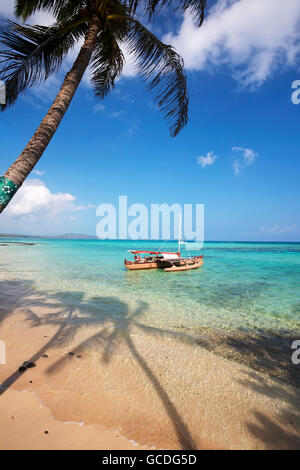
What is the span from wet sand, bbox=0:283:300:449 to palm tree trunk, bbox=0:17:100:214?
2.67 meters

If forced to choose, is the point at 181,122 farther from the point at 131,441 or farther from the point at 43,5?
the point at 131,441

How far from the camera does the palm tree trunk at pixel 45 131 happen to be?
2428 mm

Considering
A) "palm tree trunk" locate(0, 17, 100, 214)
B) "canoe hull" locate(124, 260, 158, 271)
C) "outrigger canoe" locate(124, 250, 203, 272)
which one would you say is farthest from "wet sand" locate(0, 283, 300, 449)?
"outrigger canoe" locate(124, 250, 203, 272)

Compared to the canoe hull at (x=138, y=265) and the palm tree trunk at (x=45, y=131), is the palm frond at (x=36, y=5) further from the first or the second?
the canoe hull at (x=138, y=265)

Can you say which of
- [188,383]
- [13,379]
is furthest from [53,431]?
[188,383]

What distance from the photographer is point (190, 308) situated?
857 cm

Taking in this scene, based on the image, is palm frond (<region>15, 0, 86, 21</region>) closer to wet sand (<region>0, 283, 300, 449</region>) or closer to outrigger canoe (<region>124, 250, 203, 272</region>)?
wet sand (<region>0, 283, 300, 449</region>)

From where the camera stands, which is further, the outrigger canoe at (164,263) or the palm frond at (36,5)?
the outrigger canoe at (164,263)

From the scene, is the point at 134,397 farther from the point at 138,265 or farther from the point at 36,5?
the point at 138,265

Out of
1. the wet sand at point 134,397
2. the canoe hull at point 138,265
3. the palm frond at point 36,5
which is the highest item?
the palm frond at point 36,5

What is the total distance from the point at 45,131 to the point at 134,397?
4.21m

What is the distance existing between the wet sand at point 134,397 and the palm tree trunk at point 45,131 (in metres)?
2.67

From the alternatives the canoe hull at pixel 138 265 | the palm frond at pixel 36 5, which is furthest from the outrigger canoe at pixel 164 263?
the palm frond at pixel 36 5
